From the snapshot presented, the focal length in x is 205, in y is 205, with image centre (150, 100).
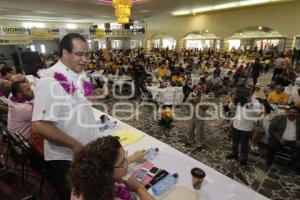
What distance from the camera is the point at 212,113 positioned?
5.77 m

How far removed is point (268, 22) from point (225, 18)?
8.25 feet

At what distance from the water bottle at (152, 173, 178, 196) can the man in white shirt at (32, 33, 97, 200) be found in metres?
0.57

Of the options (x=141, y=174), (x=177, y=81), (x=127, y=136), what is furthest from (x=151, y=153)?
(x=177, y=81)

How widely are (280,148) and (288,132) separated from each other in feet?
1.06

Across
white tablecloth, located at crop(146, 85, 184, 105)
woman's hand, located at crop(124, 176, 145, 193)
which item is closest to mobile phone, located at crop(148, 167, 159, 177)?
woman's hand, located at crop(124, 176, 145, 193)

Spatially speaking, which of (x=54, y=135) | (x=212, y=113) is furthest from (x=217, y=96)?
(x=54, y=135)

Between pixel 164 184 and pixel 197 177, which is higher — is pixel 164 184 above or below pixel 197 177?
below

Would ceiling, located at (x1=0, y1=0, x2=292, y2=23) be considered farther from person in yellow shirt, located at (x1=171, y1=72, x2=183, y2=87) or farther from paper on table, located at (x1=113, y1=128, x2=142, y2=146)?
paper on table, located at (x1=113, y1=128, x2=142, y2=146)

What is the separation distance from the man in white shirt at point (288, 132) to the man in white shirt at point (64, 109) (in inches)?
116

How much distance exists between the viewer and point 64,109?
1237mm

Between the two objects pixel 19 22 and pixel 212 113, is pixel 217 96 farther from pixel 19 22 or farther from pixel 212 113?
pixel 19 22

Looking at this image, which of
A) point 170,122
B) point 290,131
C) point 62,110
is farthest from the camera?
point 170,122

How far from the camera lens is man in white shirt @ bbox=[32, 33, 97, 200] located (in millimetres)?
1164

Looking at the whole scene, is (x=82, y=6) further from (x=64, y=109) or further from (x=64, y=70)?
(x=64, y=109)
